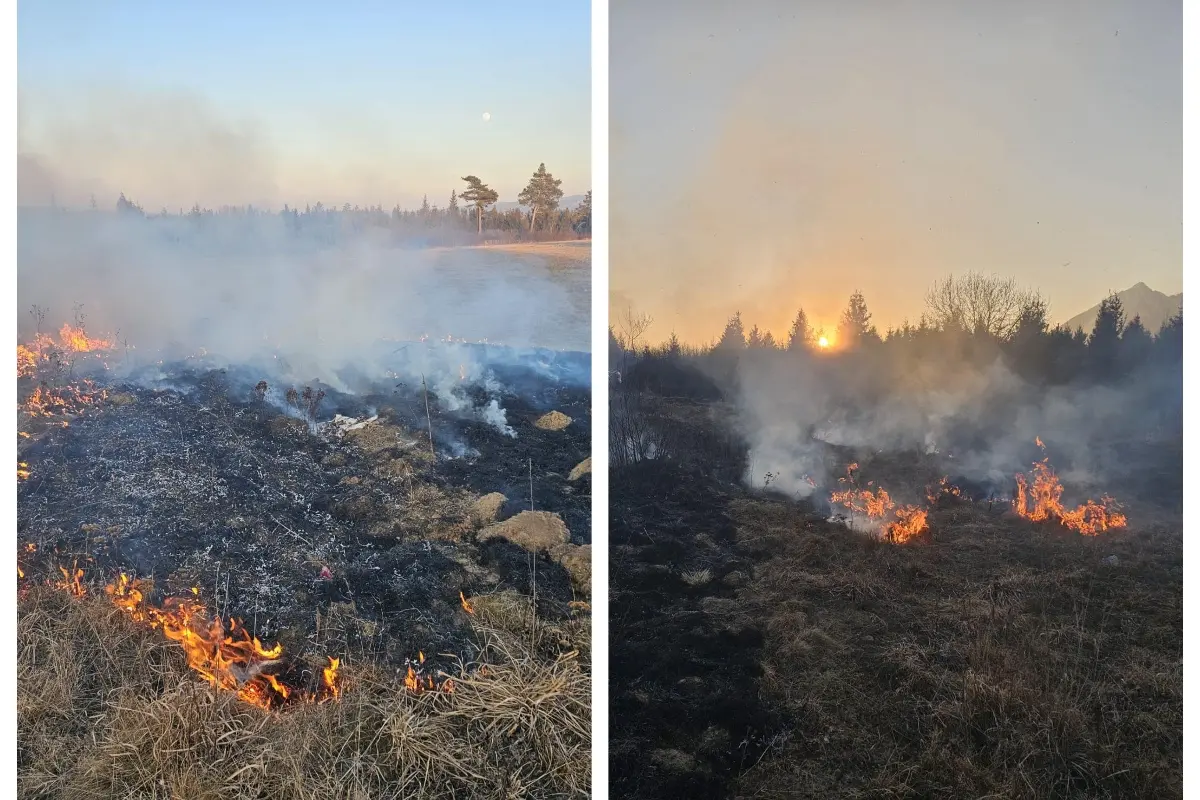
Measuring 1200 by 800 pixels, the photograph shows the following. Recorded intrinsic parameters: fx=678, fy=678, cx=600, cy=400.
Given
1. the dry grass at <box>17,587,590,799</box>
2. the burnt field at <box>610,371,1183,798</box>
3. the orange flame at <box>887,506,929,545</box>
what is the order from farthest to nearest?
the orange flame at <box>887,506,929,545</box> → the burnt field at <box>610,371,1183,798</box> → the dry grass at <box>17,587,590,799</box>

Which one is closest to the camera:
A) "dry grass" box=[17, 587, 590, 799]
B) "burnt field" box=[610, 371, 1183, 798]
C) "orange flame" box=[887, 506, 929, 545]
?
"dry grass" box=[17, 587, 590, 799]

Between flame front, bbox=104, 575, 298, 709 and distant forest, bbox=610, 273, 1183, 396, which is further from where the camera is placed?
distant forest, bbox=610, 273, 1183, 396

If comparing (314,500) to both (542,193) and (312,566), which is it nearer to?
(312,566)

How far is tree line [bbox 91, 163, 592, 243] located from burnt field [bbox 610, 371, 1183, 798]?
1.91 ft

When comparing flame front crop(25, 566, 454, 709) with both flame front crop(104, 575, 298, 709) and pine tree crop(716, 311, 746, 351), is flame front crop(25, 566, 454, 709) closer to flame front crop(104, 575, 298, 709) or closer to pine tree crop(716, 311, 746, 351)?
flame front crop(104, 575, 298, 709)

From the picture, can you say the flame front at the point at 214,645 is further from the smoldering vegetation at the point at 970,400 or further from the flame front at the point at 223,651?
the smoldering vegetation at the point at 970,400

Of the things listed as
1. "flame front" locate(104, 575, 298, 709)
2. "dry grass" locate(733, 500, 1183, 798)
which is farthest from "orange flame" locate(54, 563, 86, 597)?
"dry grass" locate(733, 500, 1183, 798)

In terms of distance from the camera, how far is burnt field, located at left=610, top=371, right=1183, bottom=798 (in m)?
2.27

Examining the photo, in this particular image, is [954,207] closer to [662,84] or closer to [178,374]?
[662,84]

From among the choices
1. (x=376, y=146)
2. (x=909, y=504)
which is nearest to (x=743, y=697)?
(x=909, y=504)

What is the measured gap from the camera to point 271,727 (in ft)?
7.19

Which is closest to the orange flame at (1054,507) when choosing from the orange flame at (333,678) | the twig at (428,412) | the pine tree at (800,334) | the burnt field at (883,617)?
the burnt field at (883,617)

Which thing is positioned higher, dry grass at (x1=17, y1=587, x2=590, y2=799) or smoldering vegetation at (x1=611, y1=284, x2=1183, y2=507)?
smoldering vegetation at (x1=611, y1=284, x2=1183, y2=507)

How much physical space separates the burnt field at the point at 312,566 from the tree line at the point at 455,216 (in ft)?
1.44
